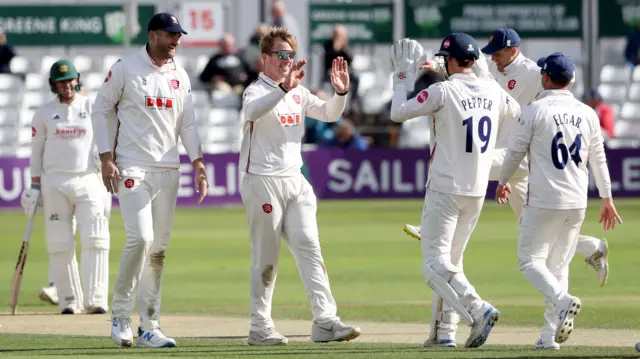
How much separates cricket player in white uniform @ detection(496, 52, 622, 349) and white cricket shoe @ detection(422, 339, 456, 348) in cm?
57

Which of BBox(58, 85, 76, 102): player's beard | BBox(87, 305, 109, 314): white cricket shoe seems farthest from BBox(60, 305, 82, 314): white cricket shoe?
BBox(58, 85, 76, 102): player's beard

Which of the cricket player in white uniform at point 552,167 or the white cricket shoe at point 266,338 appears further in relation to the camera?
the white cricket shoe at point 266,338

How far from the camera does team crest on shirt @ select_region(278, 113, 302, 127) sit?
895 centimetres

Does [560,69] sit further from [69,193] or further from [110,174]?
[69,193]

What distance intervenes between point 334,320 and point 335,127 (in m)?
14.9

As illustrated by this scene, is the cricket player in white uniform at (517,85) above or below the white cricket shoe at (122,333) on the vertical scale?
above

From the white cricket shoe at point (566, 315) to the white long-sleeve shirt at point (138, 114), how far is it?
2.69m

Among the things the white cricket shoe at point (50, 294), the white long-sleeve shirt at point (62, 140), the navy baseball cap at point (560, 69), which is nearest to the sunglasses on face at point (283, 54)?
the navy baseball cap at point (560, 69)

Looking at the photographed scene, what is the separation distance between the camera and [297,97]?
359 inches

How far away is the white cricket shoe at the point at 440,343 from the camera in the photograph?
8742 mm

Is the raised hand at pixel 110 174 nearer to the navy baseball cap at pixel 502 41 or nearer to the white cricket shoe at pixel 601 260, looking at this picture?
the navy baseball cap at pixel 502 41

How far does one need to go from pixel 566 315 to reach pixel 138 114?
10.0ft

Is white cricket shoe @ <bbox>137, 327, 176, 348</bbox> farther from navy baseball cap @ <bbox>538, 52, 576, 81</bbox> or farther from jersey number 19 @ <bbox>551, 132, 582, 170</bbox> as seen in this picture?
navy baseball cap @ <bbox>538, 52, 576, 81</bbox>

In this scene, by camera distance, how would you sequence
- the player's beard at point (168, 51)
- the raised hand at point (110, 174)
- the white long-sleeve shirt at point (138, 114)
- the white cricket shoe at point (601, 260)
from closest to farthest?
the raised hand at point (110, 174) → the white long-sleeve shirt at point (138, 114) → the player's beard at point (168, 51) → the white cricket shoe at point (601, 260)
